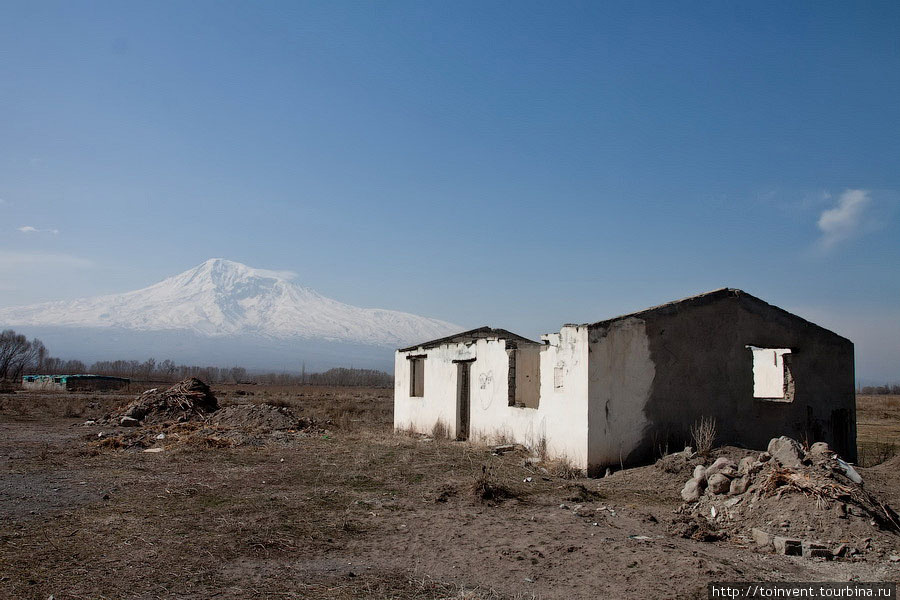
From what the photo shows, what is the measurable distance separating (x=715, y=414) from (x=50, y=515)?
10.7 meters

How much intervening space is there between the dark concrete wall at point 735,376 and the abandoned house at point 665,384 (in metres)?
0.02

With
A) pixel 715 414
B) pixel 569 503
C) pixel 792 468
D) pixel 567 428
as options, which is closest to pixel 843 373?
pixel 715 414

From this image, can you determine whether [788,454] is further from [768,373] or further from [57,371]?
[57,371]

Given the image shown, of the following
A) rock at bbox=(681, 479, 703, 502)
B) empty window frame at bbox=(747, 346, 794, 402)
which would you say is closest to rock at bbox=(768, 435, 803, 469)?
rock at bbox=(681, 479, 703, 502)

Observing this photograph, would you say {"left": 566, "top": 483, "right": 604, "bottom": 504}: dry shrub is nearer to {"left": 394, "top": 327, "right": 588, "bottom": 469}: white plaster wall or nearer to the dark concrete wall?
{"left": 394, "top": 327, "right": 588, "bottom": 469}: white plaster wall

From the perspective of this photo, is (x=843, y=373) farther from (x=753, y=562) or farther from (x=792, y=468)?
(x=753, y=562)

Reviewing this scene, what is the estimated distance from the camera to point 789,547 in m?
6.57

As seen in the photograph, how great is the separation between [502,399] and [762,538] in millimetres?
8099

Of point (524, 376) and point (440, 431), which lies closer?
point (524, 376)

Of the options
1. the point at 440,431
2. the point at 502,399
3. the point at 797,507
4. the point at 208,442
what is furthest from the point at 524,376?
the point at 797,507

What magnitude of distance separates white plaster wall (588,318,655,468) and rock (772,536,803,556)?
455 cm

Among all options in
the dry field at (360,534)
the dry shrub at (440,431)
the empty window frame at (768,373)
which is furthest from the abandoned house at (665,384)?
the dry shrub at (440,431)

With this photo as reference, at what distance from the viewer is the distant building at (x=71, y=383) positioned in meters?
49.7

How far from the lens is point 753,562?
20.6ft
